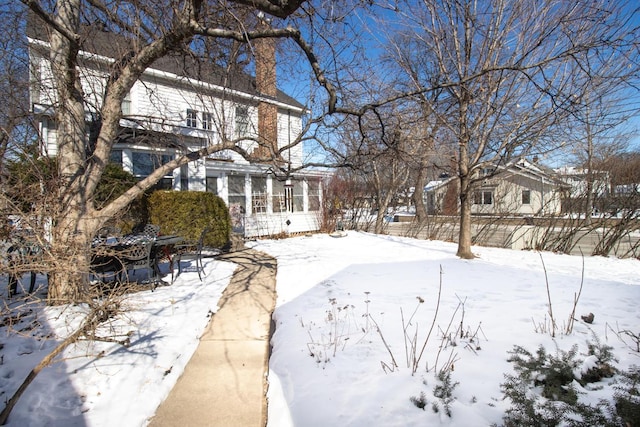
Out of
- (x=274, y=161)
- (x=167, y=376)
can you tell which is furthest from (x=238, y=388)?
(x=274, y=161)

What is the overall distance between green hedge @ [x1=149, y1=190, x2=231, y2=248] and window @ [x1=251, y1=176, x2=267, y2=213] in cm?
394

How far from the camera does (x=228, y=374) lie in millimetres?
3010

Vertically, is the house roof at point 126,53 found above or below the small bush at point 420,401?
above

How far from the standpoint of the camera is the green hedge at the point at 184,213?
29.5ft

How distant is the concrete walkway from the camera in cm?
243

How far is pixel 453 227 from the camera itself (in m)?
12.8

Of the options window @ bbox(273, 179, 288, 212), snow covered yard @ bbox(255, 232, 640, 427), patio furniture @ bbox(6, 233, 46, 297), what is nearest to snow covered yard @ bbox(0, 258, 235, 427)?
patio furniture @ bbox(6, 233, 46, 297)

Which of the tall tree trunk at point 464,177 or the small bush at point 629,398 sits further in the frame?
the tall tree trunk at point 464,177

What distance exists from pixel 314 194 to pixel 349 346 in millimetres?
12993

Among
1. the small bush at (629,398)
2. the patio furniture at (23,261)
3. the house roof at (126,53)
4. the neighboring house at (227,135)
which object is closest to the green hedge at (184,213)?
the neighboring house at (227,135)

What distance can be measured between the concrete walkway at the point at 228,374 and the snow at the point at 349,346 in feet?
0.39

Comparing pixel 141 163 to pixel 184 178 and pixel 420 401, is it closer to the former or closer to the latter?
pixel 184 178

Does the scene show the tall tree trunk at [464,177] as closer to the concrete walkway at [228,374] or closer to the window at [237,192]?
the concrete walkway at [228,374]

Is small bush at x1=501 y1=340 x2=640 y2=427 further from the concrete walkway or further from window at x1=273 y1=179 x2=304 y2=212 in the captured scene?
window at x1=273 y1=179 x2=304 y2=212
